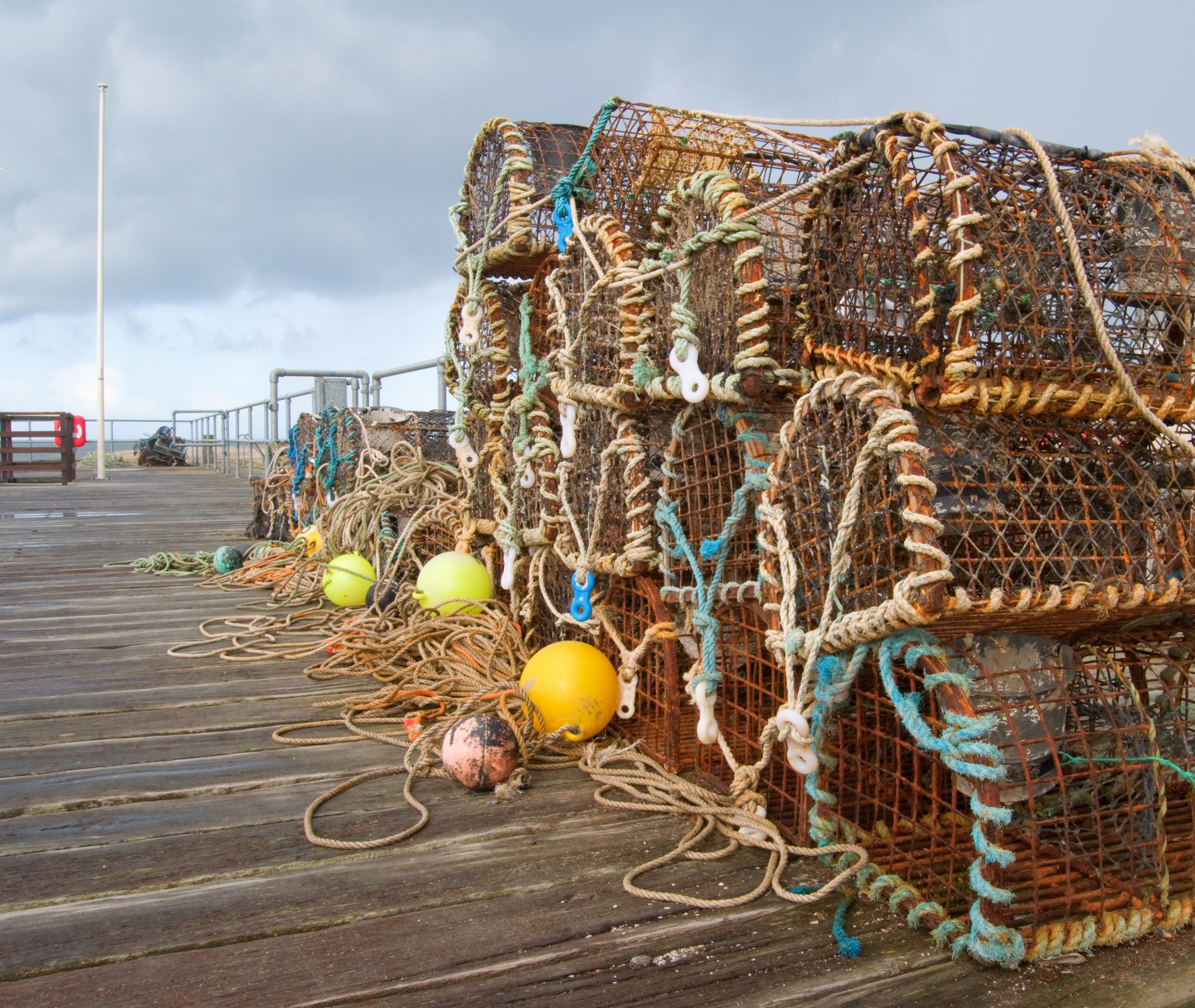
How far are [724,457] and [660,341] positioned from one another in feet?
1.33

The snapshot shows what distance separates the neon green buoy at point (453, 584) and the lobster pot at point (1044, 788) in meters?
1.91

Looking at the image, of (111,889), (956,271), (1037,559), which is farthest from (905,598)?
(111,889)

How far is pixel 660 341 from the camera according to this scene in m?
2.56

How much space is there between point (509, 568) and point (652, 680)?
3.02ft

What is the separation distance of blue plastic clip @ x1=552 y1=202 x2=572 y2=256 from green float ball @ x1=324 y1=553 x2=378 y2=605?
6.66 ft

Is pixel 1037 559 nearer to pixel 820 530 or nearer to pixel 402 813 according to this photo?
pixel 820 530

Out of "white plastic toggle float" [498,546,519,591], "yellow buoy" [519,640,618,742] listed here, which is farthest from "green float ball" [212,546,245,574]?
"yellow buoy" [519,640,618,742]

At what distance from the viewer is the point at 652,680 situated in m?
2.71

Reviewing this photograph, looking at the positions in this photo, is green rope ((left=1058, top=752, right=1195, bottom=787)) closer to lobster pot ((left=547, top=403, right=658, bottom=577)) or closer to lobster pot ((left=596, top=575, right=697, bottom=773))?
lobster pot ((left=596, top=575, right=697, bottom=773))

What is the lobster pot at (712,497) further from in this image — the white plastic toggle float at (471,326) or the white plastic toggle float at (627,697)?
the white plastic toggle float at (471,326)

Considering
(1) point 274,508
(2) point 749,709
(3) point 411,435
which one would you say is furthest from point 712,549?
(1) point 274,508

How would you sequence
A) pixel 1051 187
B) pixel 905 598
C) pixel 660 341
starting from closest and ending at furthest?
1. pixel 905 598
2. pixel 1051 187
3. pixel 660 341

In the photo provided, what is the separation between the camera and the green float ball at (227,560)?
597cm

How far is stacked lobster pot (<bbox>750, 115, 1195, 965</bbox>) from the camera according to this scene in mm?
1625
